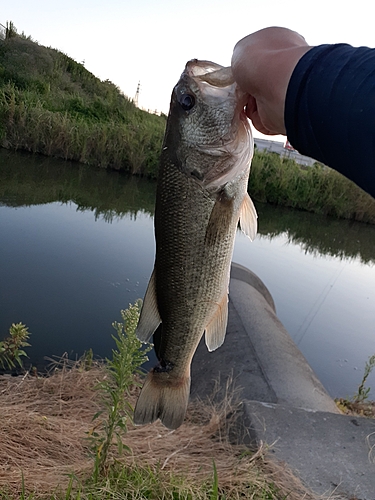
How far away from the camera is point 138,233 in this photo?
10.5 m

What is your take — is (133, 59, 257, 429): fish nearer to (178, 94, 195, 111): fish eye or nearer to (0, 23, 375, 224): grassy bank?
(178, 94, 195, 111): fish eye

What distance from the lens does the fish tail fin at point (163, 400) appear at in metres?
1.79

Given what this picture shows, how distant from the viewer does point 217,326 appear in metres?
1.83

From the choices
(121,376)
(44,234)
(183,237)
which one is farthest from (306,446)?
(44,234)

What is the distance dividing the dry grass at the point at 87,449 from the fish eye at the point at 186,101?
188 cm

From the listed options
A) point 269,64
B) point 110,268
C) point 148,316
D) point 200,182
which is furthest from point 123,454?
point 110,268

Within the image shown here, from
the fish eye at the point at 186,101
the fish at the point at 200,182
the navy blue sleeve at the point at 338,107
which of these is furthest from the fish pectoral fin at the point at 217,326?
the navy blue sleeve at the point at 338,107

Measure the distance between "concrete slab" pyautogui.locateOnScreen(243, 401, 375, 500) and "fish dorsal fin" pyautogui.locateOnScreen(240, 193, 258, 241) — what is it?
1607 millimetres

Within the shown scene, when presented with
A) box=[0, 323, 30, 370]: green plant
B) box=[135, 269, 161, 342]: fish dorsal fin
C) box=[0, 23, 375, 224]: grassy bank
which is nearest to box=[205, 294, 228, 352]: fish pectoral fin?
box=[135, 269, 161, 342]: fish dorsal fin

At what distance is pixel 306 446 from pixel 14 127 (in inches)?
659

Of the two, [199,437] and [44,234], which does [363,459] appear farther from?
[44,234]

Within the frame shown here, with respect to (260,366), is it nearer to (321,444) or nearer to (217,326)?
(321,444)

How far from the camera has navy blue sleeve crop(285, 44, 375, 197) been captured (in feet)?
3.09

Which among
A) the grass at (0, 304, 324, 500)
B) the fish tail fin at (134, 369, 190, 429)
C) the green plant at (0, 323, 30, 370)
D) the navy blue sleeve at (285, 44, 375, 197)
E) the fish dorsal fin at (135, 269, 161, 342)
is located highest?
the navy blue sleeve at (285, 44, 375, 197)
